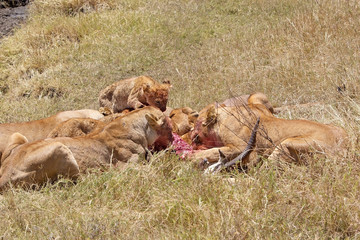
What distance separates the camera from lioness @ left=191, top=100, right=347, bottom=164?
580 cm

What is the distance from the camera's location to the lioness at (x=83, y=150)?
5.64 metres

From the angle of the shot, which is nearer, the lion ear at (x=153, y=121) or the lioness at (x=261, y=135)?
the lioness at (x=261, y=135)

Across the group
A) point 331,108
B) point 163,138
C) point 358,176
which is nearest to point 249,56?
point 331,108

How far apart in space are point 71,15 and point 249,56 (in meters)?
6.42

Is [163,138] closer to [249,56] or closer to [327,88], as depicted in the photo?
[327,88]

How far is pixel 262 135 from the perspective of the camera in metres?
5.74

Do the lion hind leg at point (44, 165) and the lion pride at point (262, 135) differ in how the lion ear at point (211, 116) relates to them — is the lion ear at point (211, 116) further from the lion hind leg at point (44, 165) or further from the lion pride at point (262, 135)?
the lion hind leg at point (44, 165)

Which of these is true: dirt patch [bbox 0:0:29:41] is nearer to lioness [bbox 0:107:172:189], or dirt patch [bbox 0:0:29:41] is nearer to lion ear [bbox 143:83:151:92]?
lion ear [bbox 143:83:151:92]

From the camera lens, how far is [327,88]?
8195 millimetres

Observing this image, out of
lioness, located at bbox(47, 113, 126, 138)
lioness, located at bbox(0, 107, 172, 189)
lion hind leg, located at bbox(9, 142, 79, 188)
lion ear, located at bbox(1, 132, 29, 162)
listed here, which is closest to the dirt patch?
lioness, located at bbox(47, 113, 126, 138)

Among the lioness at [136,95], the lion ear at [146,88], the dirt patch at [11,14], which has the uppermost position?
the lion ear at [146,88]

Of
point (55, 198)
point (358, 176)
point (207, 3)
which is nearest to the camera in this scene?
point (358, 176)

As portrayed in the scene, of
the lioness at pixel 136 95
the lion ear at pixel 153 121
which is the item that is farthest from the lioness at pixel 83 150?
the lioness at pixel 136 95

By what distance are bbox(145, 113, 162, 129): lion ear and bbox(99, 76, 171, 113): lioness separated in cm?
129
